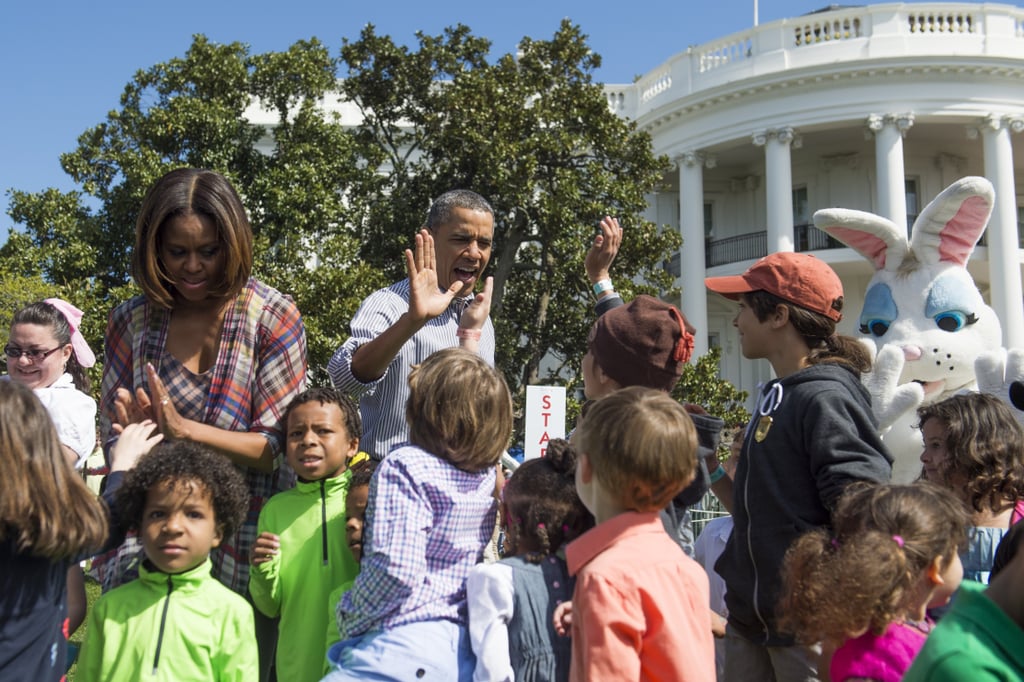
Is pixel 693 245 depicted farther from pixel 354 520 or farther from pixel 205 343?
pixel 205 343

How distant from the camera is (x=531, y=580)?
2828 mm

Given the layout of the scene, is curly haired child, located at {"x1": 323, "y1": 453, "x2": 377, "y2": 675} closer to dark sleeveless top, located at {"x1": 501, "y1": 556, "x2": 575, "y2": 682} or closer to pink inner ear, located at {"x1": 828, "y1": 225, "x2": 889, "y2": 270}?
dark sleeveless top, located at {"x1": 501, "y1": 556, "x2": 575, "y2": 682}

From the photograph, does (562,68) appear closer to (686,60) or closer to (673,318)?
(686,60)

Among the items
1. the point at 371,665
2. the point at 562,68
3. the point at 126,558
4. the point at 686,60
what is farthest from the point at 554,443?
the point at 686,60

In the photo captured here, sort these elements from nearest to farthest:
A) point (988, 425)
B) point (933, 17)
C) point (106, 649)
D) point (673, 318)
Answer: point (106, 649), point (673, 318), point (988, 425), point (933, 17)

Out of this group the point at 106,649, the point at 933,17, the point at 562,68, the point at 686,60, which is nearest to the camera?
the point at 106,649

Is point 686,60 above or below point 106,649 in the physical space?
above

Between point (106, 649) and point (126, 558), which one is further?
point (126, 558)

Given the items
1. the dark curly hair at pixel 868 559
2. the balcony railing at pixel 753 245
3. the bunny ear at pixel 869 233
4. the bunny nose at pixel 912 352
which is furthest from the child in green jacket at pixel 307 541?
the balcony railing at pixel 753 245

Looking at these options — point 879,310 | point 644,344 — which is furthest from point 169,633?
point 879,310

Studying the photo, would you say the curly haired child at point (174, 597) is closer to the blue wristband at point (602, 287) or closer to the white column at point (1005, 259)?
the blue wristband at point (602, 287)

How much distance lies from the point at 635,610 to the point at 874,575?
574 millimetres

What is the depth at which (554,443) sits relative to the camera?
3029mm

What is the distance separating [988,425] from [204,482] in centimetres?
279
